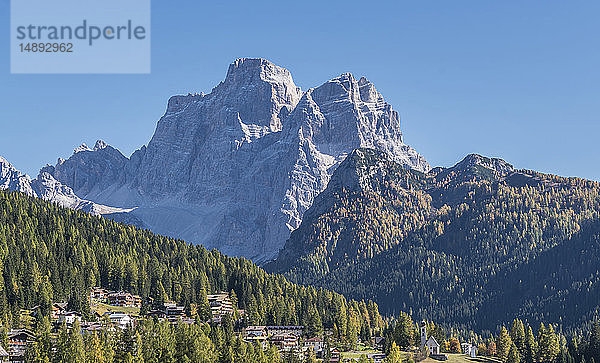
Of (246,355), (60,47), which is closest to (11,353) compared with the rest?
(246,355)

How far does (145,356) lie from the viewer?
18050 cm

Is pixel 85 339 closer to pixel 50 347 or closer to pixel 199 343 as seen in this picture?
pixel 50 347

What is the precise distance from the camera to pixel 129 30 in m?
149

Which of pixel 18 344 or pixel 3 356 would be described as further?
pixel 18 344

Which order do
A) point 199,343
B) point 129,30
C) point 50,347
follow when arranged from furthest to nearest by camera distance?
point 199,343 < point 50,347 < point 129,30

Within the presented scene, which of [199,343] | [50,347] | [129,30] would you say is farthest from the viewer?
[199,343]

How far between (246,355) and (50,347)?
3892cm

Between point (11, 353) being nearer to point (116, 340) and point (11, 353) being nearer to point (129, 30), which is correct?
point (116, 340)

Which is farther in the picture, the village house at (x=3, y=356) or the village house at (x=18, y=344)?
Result: the village house at (x=18, y=344)

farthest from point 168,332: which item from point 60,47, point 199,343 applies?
point 60,47

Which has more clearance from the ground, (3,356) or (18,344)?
(18,344)

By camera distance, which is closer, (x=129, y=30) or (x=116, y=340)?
(x=129, y=30)

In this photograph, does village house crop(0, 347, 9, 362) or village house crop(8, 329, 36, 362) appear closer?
village house crop(0, 347, 9, 362)

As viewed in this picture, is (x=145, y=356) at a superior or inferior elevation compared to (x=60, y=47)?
inferior
